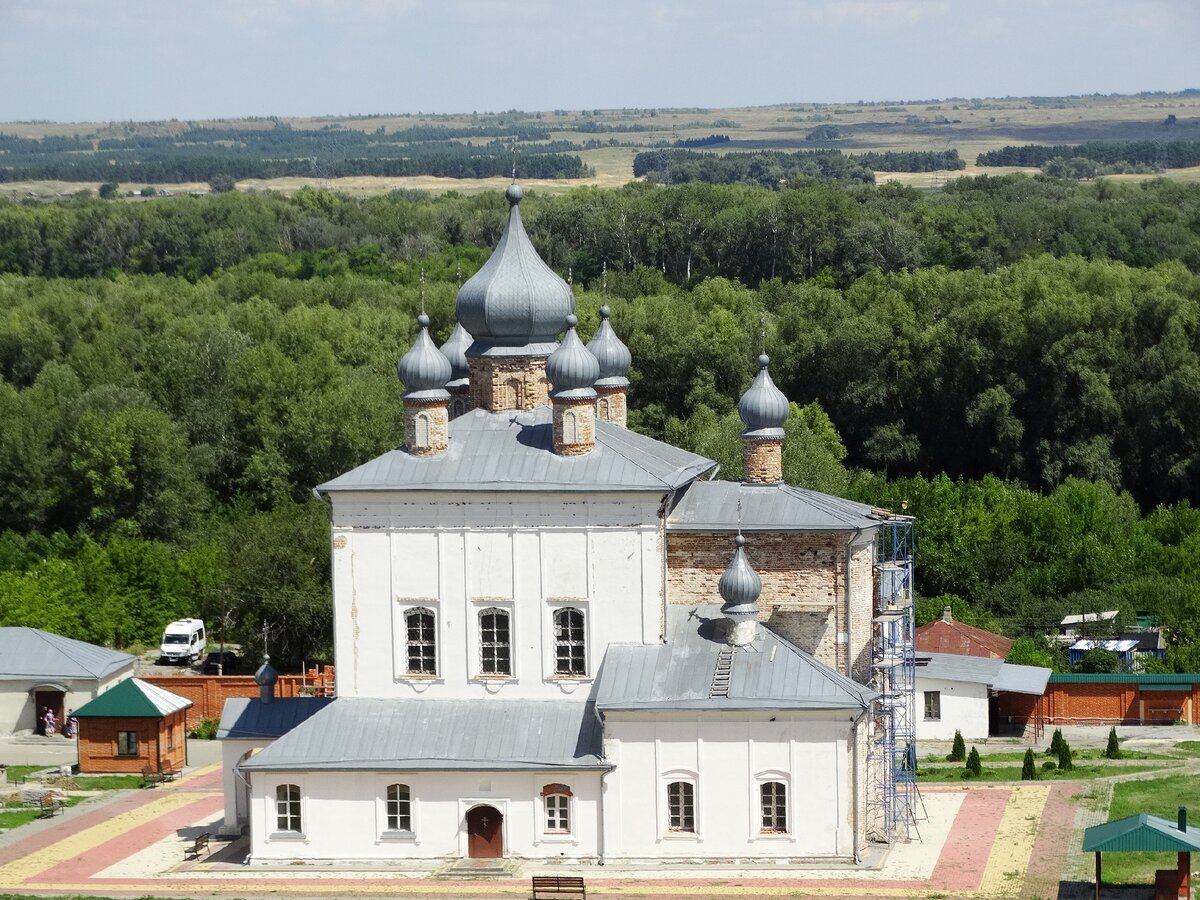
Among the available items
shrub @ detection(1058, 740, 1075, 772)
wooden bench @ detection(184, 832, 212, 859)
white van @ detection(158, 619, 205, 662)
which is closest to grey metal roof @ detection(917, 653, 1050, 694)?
shrub @ detection(1058, 740, 1075, 772)

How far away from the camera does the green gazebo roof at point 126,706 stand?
128 feet

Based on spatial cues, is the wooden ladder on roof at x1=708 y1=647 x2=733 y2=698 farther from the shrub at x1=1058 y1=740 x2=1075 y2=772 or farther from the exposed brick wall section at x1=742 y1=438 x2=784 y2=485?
the shrub at x1=1058 y1=740 x2=1075 y2=772

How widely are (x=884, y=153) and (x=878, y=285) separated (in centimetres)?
10926

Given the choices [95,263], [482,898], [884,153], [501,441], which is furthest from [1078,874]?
[884,153]

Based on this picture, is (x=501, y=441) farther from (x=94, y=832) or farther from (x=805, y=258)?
(x=805, y=258)

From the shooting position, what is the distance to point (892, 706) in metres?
32.4

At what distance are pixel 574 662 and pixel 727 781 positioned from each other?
3.09 m

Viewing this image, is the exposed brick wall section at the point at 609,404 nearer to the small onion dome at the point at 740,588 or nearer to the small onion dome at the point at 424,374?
the small onion dome at the point at 424,374

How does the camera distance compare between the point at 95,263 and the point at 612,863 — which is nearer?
the point at 612,863

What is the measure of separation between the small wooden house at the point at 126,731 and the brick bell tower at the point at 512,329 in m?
9.58

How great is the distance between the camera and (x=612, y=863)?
30234mm

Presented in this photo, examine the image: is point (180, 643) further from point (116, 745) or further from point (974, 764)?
point (974, 764)

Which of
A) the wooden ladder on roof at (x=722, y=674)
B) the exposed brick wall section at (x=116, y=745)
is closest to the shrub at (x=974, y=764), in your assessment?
the wooden ladder on roof at (x=722, y=674)

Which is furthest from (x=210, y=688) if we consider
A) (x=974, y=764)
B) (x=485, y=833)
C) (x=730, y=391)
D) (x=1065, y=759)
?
(x=730, y=391)
